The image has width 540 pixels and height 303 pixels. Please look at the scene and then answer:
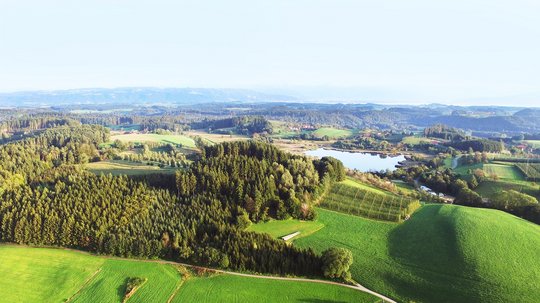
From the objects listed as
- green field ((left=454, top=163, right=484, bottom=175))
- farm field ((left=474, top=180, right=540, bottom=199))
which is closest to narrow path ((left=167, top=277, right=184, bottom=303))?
farm field ((left=474, top=180, right=540, bottom=199))

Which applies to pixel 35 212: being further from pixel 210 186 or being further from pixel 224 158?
pixel 224 158

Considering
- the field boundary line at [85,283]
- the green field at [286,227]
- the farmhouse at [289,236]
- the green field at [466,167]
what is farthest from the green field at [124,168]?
the green field at [466,167]

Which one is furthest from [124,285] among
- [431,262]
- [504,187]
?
[504,187]

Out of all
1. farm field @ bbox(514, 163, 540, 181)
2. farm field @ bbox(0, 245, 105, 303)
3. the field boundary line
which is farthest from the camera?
farm field @ bbox(514, 163, 540, 181)

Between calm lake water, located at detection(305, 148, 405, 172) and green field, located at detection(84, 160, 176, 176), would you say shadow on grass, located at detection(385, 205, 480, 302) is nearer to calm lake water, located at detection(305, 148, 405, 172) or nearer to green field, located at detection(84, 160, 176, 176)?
green field, located at detection(84, 160, 176, 176)

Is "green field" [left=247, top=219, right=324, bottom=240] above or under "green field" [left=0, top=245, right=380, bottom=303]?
above

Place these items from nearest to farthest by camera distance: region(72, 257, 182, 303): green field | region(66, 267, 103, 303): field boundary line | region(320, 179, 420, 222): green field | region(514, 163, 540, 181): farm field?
region(72, 257, 182, 303): green field, region(66, 267, 103, 303): field boundary line, region(320, 179, 420, 222): green field, region(514, 163, 540, 181): farm field

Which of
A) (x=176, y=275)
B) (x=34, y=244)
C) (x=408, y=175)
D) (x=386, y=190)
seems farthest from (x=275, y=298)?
(x=408, y=175)

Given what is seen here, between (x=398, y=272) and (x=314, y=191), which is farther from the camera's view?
(x=314, y=191)
